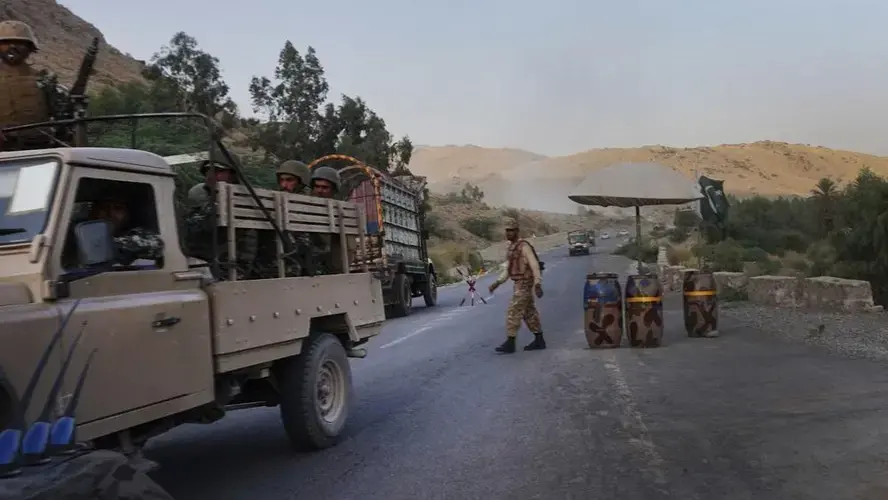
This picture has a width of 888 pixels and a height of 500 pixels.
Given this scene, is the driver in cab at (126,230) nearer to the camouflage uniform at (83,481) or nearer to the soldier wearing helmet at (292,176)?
the camouflage uniform at (83,481)

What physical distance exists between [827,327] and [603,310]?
365 centimetres

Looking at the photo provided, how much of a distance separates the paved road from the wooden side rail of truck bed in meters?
1.51

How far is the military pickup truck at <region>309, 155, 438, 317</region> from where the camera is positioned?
18.9 meters

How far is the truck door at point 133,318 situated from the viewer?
13.1ft

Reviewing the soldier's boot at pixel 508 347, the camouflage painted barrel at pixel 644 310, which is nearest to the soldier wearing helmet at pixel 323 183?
the soldier's boot at pixel 508 347

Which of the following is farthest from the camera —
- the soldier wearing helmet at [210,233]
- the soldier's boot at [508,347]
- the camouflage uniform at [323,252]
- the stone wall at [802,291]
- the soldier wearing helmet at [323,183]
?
the stone wall at [802,291]

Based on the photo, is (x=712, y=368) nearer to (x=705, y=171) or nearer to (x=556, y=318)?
(x=556, y=318)

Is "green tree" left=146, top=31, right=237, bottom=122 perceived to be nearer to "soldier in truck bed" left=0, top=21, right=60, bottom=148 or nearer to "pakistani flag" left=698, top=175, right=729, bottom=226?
"pakistani flag" left=698, top=175, right=729, bottom=226

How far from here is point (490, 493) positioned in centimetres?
538

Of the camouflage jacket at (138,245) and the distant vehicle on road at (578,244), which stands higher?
the distant vehicle on road at (578,244)

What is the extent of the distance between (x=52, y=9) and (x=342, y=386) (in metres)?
62.1

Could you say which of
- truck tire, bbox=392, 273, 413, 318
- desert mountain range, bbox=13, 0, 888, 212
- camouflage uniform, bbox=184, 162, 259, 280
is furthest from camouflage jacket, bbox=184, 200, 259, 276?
desert mountain range, bbox=13, 0, 888, 212

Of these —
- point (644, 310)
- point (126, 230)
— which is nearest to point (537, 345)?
point (644, 310)

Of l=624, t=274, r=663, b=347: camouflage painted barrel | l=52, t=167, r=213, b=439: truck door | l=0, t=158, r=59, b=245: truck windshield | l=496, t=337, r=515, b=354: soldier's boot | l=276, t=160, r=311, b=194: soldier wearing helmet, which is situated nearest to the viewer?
l=52, t=167, r=213, b=439: truck door
